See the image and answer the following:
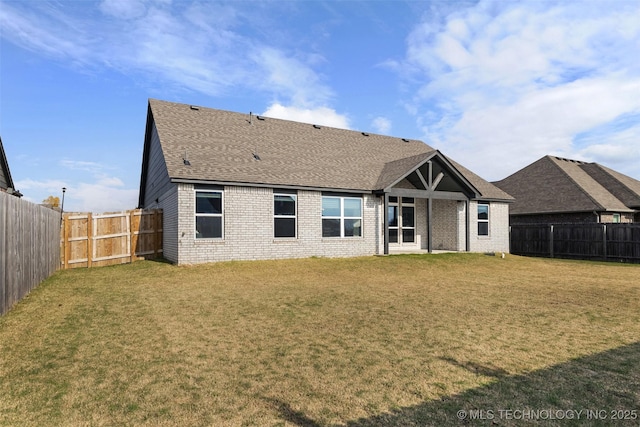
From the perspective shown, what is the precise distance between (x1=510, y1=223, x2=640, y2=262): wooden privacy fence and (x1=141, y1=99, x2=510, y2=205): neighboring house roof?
4.55 metres

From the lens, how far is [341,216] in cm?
1759

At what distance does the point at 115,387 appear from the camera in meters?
4.33

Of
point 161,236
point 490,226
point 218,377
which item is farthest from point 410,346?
point 490,226

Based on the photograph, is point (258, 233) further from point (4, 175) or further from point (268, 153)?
point (4, 175)

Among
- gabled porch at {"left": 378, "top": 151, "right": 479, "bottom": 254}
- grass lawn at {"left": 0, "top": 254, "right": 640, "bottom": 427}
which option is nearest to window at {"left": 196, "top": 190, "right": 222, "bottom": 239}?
grass lawn at {"left": 0, "top": 254, "right": 640, "bottom": 427}

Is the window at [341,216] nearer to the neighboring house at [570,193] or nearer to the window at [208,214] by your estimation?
the window at [208,214]

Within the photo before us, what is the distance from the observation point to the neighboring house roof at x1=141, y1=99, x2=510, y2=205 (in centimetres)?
1530

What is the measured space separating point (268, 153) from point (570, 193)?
2181 cm

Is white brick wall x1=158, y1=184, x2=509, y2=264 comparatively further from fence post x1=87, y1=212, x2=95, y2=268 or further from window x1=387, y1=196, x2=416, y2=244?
fence post x1=87, y1=212, x2=95, y2=268

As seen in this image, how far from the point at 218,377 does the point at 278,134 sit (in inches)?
657

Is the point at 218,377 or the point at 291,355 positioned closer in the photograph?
the point at 218,377

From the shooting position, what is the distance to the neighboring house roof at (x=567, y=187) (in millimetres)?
25359

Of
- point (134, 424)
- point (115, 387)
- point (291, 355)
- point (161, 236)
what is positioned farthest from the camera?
point (161, 236)

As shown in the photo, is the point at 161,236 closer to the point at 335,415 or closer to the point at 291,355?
the point at 291,355
